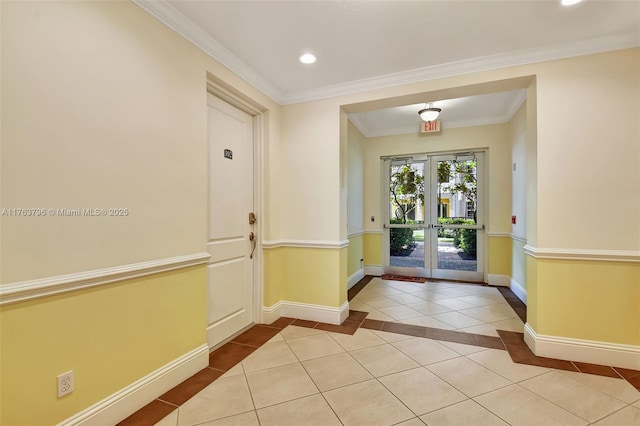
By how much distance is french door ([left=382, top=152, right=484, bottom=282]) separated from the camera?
16.5 feet

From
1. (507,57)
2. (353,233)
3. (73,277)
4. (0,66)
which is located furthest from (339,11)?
(353,233)

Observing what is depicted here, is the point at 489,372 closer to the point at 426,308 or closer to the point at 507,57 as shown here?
the point at 426,308

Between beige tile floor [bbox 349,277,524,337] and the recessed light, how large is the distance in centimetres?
282

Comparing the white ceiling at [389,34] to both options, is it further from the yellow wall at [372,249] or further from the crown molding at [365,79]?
the yellow wall at [372,249]

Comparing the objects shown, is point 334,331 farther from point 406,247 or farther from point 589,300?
point 406,247

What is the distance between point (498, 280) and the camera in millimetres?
4719

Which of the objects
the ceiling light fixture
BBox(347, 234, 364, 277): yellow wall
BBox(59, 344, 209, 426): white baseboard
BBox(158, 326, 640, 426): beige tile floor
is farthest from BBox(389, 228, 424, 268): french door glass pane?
BBox(59, 344, 209, 426): white baseboard

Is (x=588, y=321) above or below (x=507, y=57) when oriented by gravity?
below

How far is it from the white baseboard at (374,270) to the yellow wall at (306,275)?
2290mm

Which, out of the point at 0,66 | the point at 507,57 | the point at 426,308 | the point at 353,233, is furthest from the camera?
the point at 353,233

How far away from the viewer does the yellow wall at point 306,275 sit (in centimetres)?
319

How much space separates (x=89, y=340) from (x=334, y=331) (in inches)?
82.1

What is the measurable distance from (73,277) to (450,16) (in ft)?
9.50

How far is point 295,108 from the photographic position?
335cm
